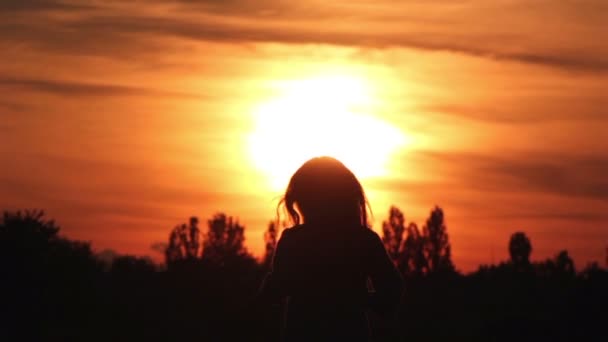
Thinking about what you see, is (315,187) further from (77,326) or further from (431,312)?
(431,312)

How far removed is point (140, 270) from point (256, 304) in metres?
38.0

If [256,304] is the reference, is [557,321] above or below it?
above

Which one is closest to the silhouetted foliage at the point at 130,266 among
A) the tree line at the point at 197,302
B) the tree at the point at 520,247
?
the tree line at the point at 197,302

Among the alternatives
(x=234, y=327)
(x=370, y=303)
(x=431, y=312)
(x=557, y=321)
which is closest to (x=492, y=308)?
(x=431, y=312)

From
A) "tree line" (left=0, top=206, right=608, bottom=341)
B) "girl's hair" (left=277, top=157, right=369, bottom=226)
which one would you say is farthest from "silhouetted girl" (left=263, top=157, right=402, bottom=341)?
"tree line" (left=0, top=206, right=608, bottom=341)

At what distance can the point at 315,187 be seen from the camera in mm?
8352

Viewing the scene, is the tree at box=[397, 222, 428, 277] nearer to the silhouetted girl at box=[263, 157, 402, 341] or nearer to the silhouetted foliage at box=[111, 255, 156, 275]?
the silhouetted foliage at box=[111, 255, 156, 275]

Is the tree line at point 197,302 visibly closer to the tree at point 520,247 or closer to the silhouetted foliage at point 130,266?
the silhouetted foliage at point 130,266

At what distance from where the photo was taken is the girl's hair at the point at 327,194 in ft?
27.2

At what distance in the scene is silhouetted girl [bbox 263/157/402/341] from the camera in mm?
8188

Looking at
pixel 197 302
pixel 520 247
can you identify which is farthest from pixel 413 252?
pixel 197 302

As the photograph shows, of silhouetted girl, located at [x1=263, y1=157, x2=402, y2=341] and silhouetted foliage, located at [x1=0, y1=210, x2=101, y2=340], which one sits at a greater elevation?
silhouetted foliage, located at [x1=0, y1=210, x2=101, y2=340]

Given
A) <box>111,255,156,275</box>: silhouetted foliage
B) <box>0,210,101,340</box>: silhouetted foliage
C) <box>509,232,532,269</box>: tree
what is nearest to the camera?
<box>0,210,101,340</box>: silhouetted foliage

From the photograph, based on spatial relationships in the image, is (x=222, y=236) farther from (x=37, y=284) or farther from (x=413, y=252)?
(x=37, y=284)
